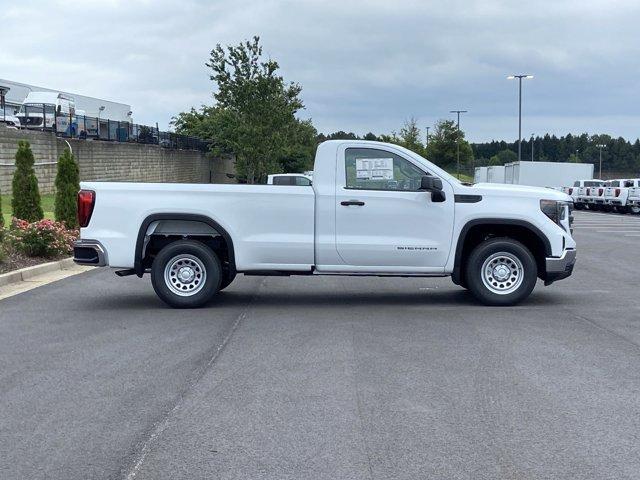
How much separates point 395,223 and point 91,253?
3835 mm

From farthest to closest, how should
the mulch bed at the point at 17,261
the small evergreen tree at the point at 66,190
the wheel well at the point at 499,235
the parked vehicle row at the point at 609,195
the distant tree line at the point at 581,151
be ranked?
the distant tree line at the point at 581,151
the parked vehicle row at the point at 609,195
the small evergreen tree at the point at 66,190
the mulch bed at the point at 17,261
the wheel well at the point at 499,235

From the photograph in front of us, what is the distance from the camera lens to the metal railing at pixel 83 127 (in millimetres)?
34219

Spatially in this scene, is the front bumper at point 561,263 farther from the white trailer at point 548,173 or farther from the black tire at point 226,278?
the white trailer at point 548,173

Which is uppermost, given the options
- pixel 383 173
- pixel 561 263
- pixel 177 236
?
pixel 383 173

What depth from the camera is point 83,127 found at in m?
36.6

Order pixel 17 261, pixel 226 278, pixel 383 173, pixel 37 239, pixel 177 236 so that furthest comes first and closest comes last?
pixel 37 239 < pixel 17 261 < pixel 226 278 < pixel 177 236 < pixel 383 173

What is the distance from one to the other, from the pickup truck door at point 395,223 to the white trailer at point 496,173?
2252 inches

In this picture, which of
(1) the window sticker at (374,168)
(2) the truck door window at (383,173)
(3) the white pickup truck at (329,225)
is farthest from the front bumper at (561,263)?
(1) the window sticker at (374,168)

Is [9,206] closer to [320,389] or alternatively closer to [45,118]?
[45,118]

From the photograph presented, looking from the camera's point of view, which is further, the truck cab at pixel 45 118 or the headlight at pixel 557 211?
the truck cab at pixel 45 118

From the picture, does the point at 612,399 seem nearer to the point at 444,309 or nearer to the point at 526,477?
the point at 526,477

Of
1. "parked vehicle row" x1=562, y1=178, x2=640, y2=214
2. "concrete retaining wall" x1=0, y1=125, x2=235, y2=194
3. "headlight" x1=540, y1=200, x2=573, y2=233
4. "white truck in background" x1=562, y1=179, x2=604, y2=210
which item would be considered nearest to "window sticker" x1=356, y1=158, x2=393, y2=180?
"headlight" x1=540, y1=200, x2=573, y2=233

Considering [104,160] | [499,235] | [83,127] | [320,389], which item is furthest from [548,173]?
[320,389]

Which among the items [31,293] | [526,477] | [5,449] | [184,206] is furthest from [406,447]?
[31,293]
